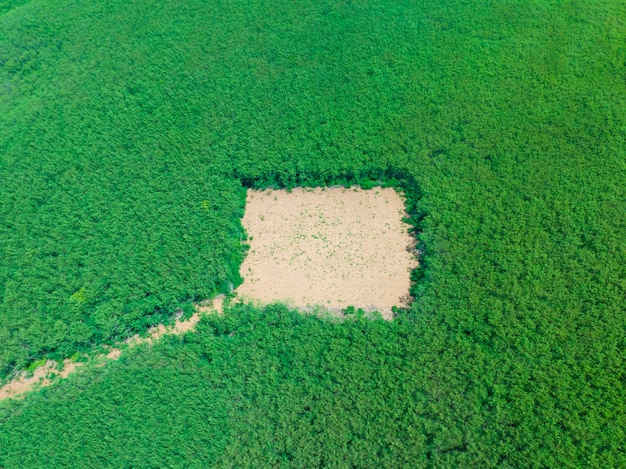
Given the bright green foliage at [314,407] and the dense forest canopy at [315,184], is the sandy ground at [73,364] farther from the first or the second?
the bright green foliage at [314,407]

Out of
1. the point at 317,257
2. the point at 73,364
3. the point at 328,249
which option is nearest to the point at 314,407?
the point at 317,257

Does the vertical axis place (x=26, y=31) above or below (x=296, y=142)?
above

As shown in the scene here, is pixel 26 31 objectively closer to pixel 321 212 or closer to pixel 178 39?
pixel 178 39

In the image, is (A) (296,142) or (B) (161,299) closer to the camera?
(B) (161,299)

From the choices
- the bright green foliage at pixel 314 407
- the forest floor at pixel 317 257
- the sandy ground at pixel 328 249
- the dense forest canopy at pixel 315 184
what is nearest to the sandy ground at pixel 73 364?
the forest floor at pixel 317 257

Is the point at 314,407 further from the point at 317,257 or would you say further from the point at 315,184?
the point at 315,184

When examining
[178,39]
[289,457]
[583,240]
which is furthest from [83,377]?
[583,240]
